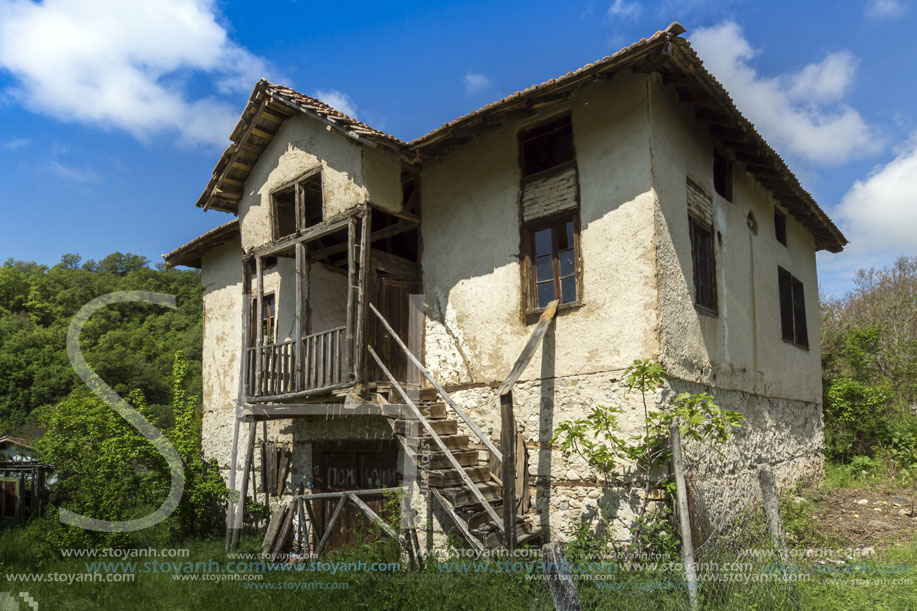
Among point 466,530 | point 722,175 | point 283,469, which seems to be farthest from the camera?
point 283,469

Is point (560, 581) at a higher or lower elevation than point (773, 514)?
lower

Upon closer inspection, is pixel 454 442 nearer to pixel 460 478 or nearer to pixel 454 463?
pixel 460 478

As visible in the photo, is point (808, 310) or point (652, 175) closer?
point (652, 175)

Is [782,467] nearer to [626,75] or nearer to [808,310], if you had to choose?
[808,310]

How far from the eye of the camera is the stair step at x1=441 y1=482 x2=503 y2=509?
25.8 feet

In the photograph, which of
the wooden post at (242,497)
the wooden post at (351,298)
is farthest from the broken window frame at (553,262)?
the wooden post at (242,497)

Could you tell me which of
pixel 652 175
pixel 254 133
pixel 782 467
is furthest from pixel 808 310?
pixel 254 133

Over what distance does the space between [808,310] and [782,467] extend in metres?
4.29

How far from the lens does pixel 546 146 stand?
9664mm

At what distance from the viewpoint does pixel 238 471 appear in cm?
1377

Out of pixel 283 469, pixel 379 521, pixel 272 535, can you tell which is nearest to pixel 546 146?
pixel 379 521

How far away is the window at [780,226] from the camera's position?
1264 centimetres

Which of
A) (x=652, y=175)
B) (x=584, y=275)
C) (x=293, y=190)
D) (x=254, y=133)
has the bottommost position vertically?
(x=584, y=275)

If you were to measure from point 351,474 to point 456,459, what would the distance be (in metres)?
3.50
